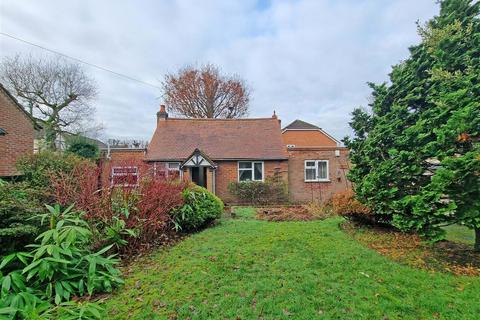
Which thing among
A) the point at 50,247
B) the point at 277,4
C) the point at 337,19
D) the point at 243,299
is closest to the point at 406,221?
the point at 243,299

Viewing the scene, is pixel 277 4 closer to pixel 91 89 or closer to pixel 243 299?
pixel 243 299

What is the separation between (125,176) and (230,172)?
10.1 metres

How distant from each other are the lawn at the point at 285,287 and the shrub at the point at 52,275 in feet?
1.35

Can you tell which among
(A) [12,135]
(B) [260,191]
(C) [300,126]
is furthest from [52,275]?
(C) [300,126]

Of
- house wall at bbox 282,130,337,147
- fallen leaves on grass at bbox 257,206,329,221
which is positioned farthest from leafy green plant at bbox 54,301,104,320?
house wall at bbox 282,130,337,147

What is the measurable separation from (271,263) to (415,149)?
11.6 ft

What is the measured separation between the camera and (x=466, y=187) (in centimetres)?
395

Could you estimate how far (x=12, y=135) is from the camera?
10.8 meters

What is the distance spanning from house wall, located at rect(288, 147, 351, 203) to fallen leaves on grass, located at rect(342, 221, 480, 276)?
8425 millimetres

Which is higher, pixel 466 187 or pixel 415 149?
pixel 415 149

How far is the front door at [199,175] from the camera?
14.6 meters

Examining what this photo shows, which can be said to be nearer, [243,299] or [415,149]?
[243,299]

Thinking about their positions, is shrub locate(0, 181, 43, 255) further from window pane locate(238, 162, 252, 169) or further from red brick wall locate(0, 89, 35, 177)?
window pane locate(238, 162, 252, 169)

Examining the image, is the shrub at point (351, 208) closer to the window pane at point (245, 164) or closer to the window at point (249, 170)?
the window at point (249, 170)
